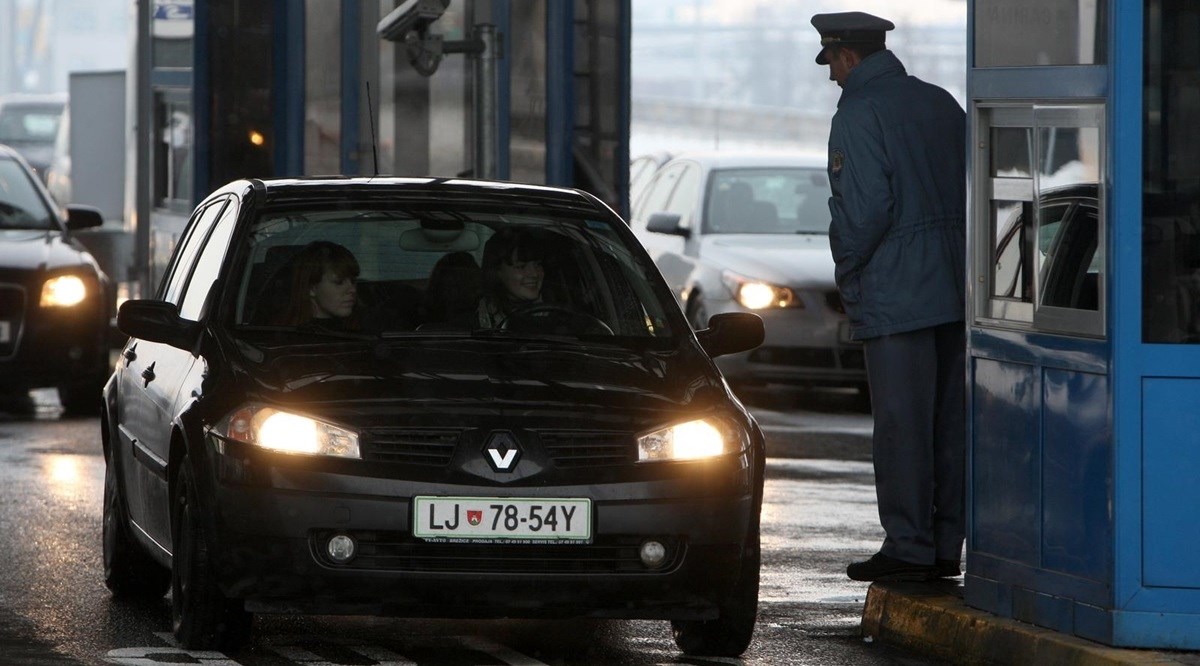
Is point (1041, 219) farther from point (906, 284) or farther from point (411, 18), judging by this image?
point (411, 18)

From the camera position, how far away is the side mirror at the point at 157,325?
700cm

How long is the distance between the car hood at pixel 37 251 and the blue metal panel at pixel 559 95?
9.57 feet

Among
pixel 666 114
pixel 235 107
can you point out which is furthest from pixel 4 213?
pixel 666 114

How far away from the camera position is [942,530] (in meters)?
7.66

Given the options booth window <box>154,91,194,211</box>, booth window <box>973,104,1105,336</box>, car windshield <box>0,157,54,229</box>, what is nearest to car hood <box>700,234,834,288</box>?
booth window <box>154,91,194,211</box>

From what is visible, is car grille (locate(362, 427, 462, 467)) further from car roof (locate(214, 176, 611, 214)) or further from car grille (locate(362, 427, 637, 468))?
car roof (locate(214, 176, 611, 214))

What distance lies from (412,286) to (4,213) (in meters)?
8.46

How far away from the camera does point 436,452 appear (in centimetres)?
628

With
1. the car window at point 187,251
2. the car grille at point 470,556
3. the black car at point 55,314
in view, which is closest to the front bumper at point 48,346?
the black car at point 55,314

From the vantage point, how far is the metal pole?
41.7 ft

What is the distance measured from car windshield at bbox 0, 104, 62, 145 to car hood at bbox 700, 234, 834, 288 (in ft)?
91.5

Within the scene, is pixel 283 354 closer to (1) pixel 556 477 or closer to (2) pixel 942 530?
(1) pixel 556 477

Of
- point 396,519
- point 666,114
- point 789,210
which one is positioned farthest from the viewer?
point 666,114

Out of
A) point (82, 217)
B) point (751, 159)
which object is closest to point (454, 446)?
point (82, 217)
